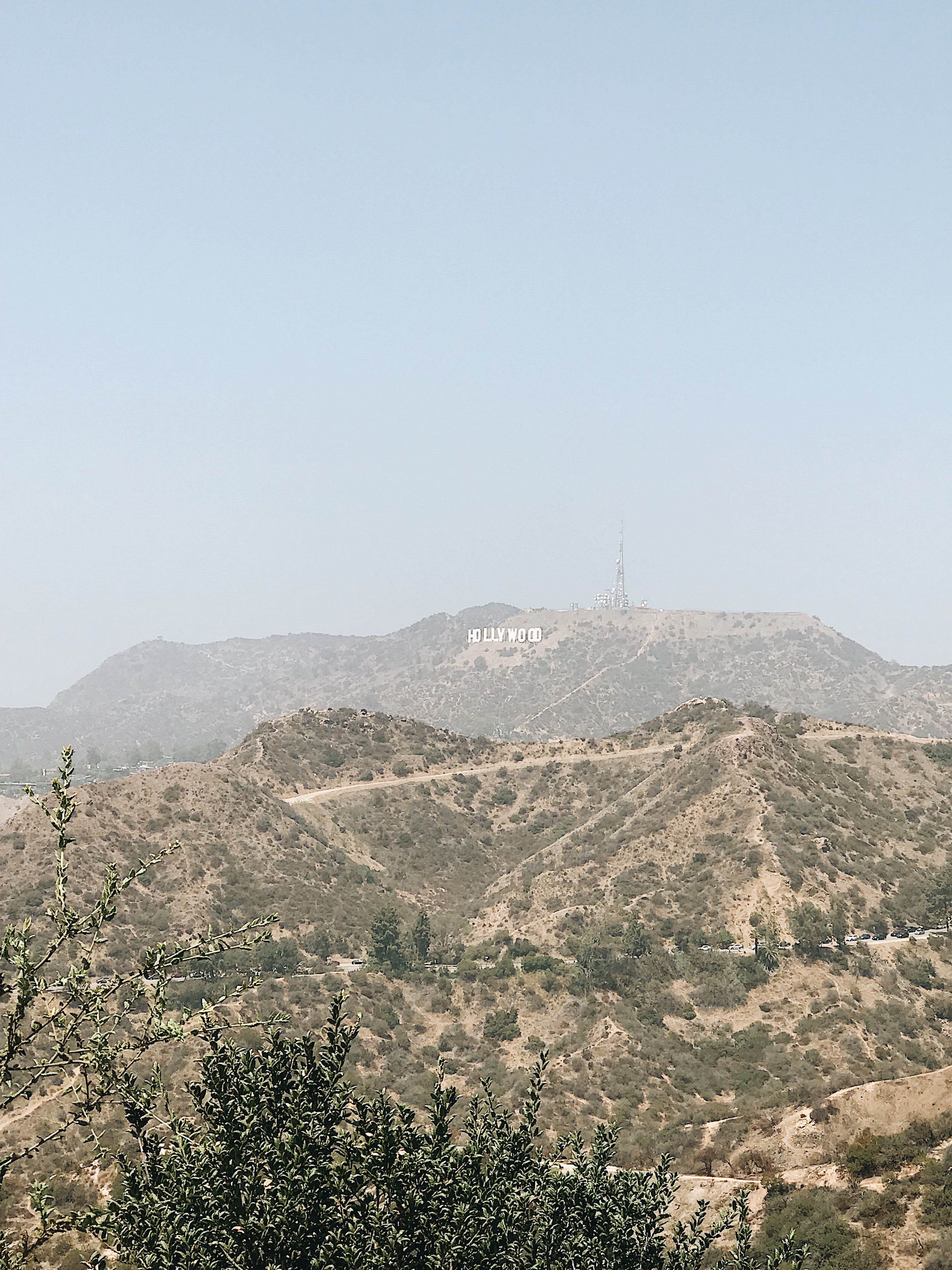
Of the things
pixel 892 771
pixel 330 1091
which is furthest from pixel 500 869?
pixel 330 1091

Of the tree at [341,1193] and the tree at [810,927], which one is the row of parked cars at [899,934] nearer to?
the tree at [810,927]

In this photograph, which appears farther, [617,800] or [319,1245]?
[617,800]

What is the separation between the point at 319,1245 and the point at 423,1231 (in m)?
1.51

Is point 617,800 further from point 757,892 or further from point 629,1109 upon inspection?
point 629,1109

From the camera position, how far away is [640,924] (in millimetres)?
78375

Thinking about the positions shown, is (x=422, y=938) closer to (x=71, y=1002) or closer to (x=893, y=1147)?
(x=893, y=1147)

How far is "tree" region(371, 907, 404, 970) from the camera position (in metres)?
79.1

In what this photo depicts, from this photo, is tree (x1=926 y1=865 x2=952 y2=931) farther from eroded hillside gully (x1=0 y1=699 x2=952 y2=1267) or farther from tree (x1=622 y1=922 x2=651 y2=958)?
tree (x1=622 y1=922 x2=651 y2=958)

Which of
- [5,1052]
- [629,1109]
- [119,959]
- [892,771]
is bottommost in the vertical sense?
[629,1109]

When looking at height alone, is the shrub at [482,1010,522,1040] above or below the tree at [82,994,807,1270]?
below

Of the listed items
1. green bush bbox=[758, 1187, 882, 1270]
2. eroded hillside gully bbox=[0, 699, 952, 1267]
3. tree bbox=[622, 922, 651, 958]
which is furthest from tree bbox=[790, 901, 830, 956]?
green bush bbox=[758, 1187, 882, 1270]

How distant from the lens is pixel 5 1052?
12195mm

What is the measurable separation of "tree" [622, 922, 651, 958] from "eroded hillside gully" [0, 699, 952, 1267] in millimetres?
223

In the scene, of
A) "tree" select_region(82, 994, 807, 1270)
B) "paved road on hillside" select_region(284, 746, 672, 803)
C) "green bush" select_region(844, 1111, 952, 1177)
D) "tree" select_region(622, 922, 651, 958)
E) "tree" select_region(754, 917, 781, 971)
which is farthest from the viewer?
"paved road on hillside" select_region(284, 746, 672, 803)
